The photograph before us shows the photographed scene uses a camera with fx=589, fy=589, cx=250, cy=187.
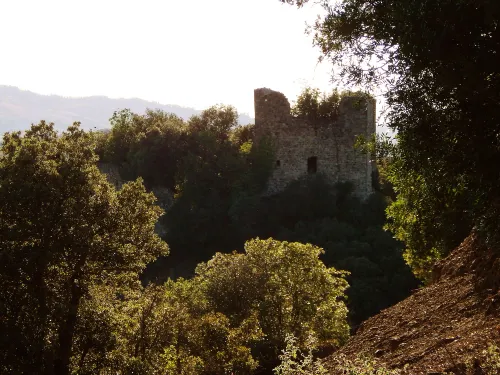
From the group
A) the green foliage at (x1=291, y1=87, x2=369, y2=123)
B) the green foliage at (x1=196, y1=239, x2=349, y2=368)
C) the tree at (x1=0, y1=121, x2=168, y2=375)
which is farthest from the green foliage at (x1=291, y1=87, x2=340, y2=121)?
the tree at (x1=0, y1=121, x2=168, y2=375)

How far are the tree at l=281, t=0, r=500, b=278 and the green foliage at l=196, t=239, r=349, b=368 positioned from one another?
720cm

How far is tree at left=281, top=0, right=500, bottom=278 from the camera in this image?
5.91m

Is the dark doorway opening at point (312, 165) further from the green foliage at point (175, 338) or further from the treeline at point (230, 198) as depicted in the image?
the green foliage at point (175, 338)

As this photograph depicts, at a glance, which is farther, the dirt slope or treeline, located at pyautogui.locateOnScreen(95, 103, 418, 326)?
treeline, located at pyautogui.locateOnScreen(95, 103, 418, 326)

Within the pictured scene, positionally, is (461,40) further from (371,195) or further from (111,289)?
(371,195)

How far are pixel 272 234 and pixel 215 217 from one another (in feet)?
7.98

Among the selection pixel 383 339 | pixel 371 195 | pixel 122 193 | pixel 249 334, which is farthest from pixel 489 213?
pixel 371 195

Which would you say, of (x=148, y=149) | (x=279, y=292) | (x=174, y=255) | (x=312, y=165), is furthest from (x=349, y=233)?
(x=279, y=292)

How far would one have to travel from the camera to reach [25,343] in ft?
26.8

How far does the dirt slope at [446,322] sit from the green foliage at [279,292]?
3.44 m

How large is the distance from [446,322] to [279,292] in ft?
21.7

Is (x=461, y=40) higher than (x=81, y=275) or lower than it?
higher

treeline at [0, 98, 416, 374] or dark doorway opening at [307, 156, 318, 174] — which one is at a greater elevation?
dark doorway opening at [307, 156, 318, 174]

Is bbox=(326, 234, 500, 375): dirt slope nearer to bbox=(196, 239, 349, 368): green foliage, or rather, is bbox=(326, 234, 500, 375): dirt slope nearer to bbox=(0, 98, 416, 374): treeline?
bbox=(0, 98, 416, 374): treeline
